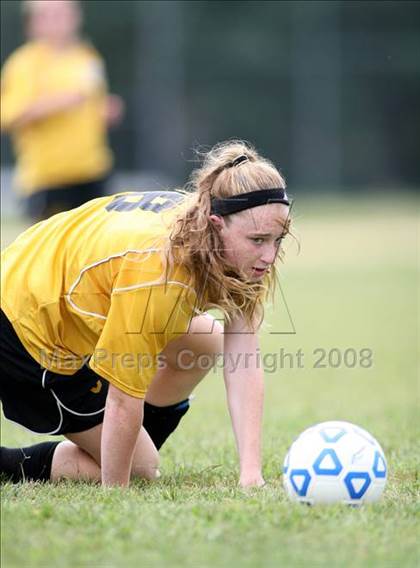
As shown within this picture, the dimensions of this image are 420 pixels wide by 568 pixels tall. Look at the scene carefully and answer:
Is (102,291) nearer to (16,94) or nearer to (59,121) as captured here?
(16,94)

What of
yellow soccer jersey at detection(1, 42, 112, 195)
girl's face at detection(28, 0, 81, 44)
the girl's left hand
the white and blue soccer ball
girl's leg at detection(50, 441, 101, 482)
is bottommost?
girl's leg at detection(50, 441, 101, 482)

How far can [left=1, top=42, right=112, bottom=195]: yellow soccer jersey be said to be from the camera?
10.3 meters

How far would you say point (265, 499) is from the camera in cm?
356

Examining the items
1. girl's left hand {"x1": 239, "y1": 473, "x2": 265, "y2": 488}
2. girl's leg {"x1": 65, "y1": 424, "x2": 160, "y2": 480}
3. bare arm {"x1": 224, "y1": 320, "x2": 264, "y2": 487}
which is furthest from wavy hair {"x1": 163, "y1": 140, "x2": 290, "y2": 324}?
girl's leg {"x1": 65, "y1": 424, "x2": 160, "y2": 480}

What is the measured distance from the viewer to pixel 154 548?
2.97m

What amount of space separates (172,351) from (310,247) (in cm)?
1403

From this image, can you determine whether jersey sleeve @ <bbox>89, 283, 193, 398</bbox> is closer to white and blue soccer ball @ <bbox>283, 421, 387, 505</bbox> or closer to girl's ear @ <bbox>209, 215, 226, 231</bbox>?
girl's ear @ <bbox>209, 215, 226, 231</bbox>

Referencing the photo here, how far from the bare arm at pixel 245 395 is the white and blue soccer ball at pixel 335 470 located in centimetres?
33

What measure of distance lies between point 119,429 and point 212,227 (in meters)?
0.78

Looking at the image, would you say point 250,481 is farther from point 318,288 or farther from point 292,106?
point 292,106

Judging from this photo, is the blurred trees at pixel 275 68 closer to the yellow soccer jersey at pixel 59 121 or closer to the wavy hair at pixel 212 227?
the yellow soccer jersey at pixel 59 121

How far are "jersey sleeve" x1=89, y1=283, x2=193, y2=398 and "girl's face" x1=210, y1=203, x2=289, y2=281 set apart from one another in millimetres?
219

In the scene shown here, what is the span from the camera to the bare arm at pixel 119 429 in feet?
11.9

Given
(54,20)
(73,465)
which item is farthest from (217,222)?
(54,20)
